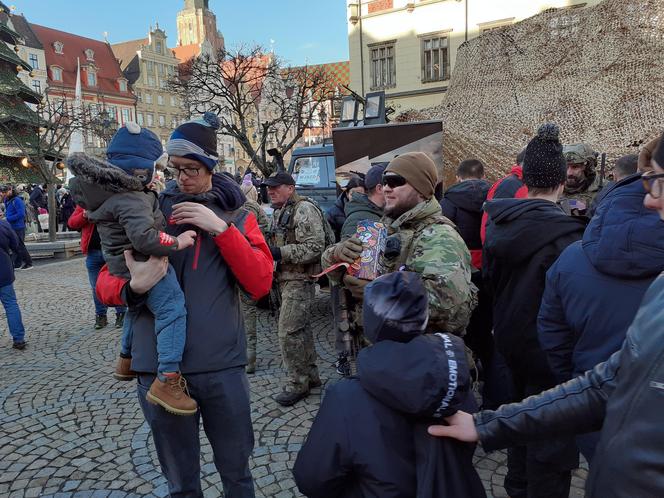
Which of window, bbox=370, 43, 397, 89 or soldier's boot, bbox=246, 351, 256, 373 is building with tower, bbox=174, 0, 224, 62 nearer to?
window, bbox=370, 43, 397, 89

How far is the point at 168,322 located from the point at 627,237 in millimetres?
1833

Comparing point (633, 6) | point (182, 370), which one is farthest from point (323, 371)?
point (633, 6)

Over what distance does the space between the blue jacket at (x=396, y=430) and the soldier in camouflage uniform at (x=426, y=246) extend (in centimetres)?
58

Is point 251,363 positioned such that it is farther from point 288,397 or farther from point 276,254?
point 276,254

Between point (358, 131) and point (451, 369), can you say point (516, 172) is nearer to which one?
point (358, 131)

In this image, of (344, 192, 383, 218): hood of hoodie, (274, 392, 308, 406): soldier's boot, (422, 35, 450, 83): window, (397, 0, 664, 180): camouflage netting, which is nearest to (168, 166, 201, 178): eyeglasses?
(344, 192, 383, 218): hood of hoodie

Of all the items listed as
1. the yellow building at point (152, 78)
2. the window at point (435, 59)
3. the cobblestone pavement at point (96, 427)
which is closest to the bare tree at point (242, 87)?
the window at point (435, 59)

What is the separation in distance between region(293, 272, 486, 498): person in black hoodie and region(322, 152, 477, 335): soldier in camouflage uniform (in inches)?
23.1

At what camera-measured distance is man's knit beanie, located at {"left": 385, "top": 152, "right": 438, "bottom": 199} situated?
231 centimetres

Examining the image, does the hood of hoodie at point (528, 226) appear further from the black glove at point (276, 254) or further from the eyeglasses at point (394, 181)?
the black glove at point (276, 254)

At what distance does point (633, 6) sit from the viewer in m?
5.20

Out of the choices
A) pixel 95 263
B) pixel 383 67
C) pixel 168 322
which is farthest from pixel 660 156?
pixel 383 67

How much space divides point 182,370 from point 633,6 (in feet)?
20.1

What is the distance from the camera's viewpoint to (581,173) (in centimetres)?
395
